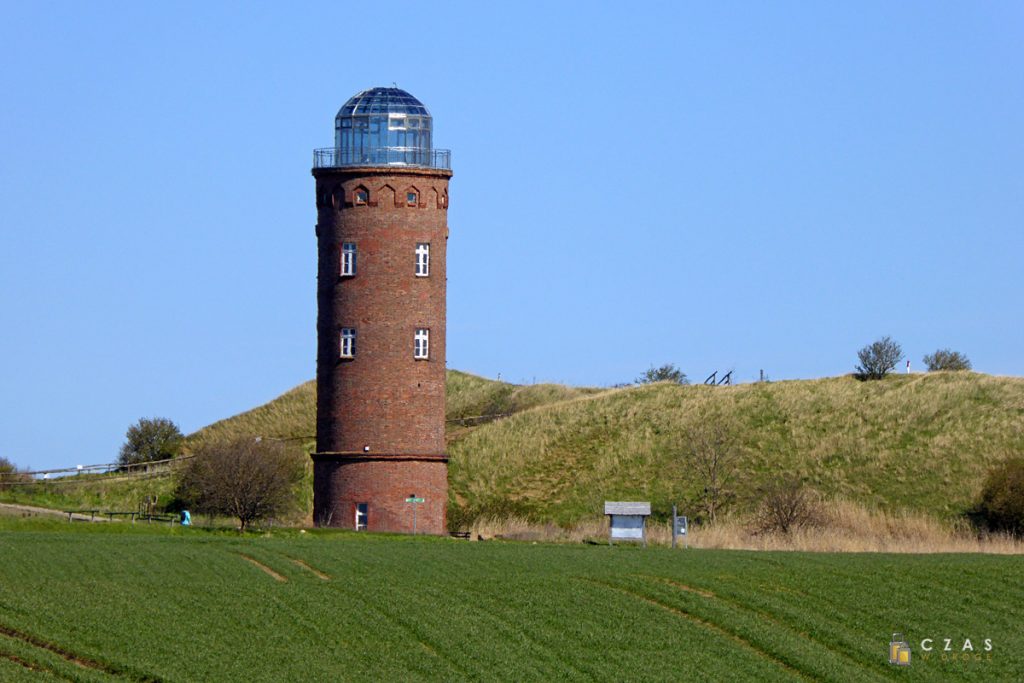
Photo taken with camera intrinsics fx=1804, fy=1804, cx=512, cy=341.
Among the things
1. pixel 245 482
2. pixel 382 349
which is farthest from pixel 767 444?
pixel 245 482

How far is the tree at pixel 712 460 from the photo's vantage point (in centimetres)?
6631

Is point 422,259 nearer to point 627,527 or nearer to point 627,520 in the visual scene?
point 627,520

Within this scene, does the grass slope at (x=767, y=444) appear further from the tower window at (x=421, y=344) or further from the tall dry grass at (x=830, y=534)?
the tower window at (x=421, y=344)

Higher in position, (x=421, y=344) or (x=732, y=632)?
(x=421, y=344)

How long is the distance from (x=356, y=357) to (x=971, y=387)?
2855 centimetres

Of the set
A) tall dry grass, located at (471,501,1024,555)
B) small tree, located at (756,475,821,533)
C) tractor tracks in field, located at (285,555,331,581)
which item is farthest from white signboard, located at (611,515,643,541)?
tractor tracks in field, located at (285,555,331,581)

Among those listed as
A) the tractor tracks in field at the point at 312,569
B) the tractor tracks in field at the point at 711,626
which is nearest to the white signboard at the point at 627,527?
the tractor tracks in field at the point at 312,569

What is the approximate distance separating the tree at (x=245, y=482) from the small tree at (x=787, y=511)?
16770 mm

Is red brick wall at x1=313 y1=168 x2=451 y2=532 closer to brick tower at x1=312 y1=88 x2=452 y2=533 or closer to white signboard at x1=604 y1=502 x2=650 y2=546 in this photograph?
brick tower at x1=312 y1=88 x2=452 y2=533

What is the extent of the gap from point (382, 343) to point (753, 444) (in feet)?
61.2

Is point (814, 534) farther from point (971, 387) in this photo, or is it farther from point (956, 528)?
point (971, 387)

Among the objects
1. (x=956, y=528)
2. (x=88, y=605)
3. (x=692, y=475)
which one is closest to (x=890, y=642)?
(x=88, y=605)

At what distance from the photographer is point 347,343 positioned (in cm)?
6022

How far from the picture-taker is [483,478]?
7125cm
